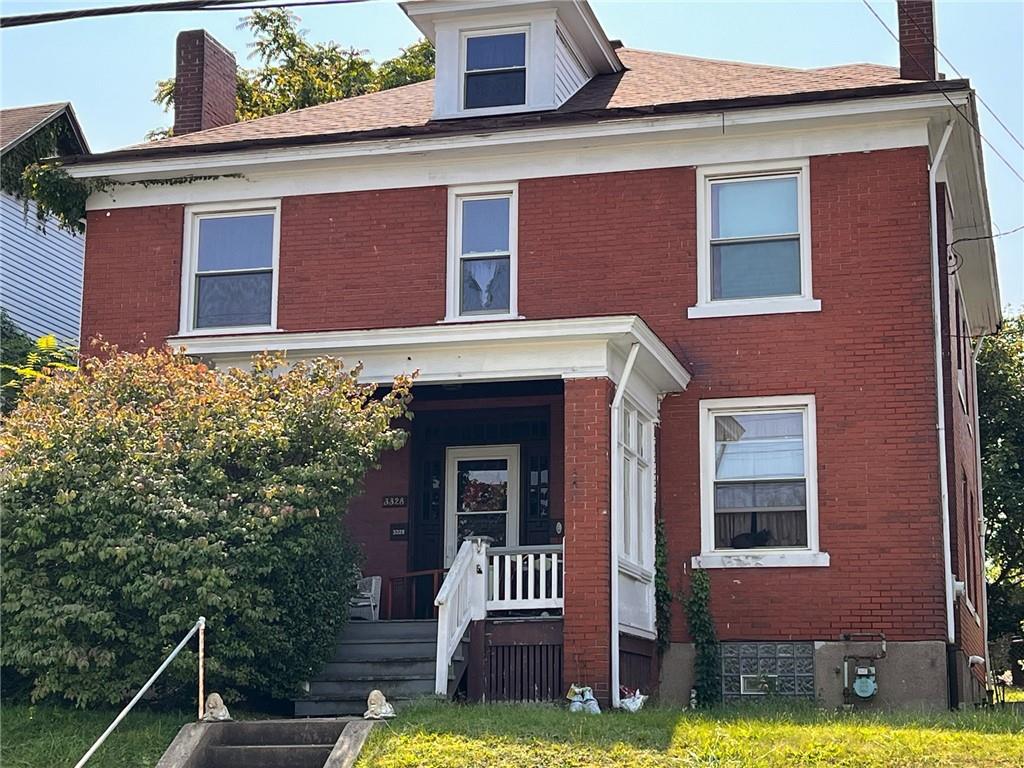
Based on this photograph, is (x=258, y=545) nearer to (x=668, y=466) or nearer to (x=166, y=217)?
(x=668, y=466)

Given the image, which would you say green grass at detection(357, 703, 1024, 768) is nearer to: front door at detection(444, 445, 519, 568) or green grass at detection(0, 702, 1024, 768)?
green grass at detection(0, 702, 1024, 768)

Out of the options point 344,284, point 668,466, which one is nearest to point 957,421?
point 668,466

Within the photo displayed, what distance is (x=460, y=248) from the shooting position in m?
17.7

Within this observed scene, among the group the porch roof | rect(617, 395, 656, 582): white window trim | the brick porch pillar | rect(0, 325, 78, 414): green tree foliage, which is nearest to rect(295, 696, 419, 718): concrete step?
the brick porch pillar

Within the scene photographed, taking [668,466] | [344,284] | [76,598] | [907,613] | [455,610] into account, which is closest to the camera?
[76,598]

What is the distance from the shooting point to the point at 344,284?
17891 mm

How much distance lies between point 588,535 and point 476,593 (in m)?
1.35

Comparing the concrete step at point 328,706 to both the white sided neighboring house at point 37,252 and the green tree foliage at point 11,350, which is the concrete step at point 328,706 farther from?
the white sided neighboring house at point 37,252

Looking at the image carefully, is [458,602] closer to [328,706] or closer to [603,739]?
[328,706]

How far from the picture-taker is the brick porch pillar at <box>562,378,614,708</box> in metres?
14.0

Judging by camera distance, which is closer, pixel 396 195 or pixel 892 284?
pixel 892 284

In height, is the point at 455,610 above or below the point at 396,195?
below

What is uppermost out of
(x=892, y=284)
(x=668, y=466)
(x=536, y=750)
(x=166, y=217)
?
(x=166, y=217)

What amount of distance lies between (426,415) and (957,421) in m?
6.80
